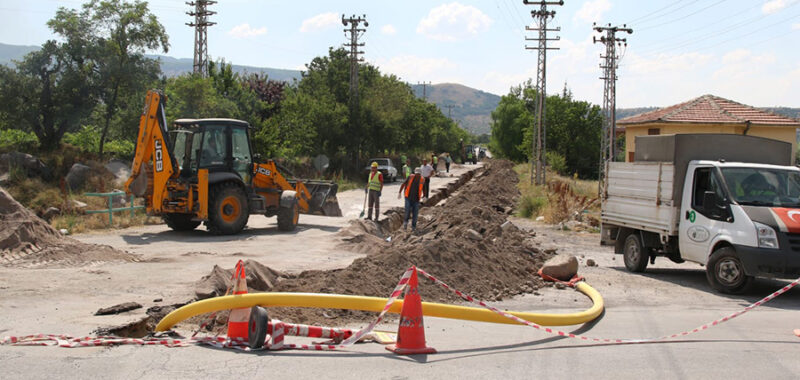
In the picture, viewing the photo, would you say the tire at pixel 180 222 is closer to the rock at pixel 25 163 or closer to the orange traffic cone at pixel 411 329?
the rock at pixel 25 163

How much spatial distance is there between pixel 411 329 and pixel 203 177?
10819 mm

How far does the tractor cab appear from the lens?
1645 cm

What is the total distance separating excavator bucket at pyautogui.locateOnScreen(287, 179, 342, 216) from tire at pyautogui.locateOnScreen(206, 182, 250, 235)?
223 centimetres

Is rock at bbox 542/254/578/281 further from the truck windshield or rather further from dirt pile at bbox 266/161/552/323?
the truck windshield

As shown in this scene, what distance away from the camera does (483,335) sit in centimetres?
747

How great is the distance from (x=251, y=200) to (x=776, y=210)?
38.9 ft

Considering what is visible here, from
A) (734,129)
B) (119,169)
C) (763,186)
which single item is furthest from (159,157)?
(734,129)

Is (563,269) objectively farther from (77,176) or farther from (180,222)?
(77,176)

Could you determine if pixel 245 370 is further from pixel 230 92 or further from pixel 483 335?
pixel 230 92

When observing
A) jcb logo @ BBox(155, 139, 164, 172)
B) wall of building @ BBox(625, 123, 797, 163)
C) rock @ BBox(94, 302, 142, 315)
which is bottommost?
rock @ BBox(94, 302, 142, 315)

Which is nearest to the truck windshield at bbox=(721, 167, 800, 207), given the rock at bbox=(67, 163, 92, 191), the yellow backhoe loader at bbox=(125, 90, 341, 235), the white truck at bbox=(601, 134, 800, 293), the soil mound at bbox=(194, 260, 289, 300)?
the white truck at bbox=(601, 134, 800, 293)

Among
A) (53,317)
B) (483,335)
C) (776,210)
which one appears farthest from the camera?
(776,210)

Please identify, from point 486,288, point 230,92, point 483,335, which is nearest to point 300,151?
point 230,92

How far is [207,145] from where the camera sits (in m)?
16.6
